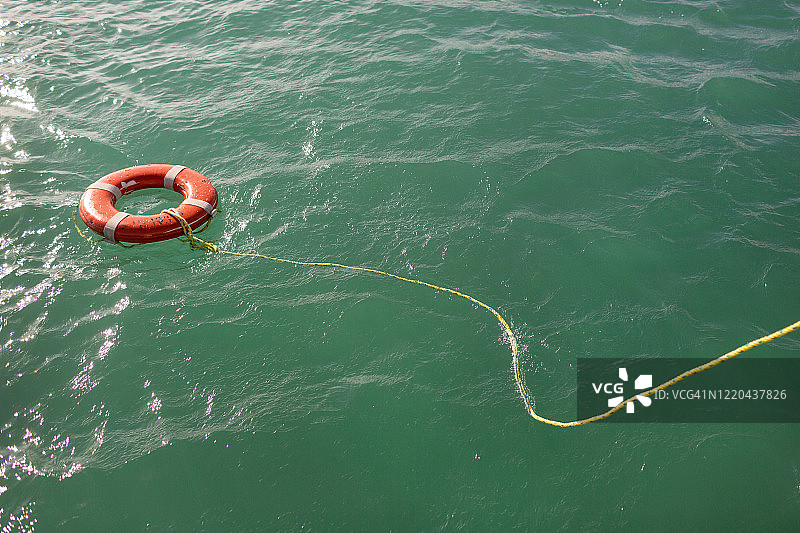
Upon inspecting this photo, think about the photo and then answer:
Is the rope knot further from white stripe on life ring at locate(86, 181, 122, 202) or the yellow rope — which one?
white stripe on life ring at locate(86, 181, 122, 202)

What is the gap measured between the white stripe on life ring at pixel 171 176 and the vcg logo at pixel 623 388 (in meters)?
4.34

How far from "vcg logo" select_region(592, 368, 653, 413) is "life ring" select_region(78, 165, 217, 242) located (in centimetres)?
376

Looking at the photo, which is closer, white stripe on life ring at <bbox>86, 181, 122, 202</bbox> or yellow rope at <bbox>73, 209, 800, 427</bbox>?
yellow rope at <bbox>73, 209, 800, 427</bbox>

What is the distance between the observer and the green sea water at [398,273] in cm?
327

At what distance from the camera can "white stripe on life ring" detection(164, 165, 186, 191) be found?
17.1ft

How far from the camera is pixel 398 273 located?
453 cm

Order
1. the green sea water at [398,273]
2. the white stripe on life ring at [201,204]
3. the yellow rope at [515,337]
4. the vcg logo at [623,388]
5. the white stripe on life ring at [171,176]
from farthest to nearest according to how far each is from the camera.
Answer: the white stripe on life ring at [171,176] < the white stripe on life ring at [201,204] < the vcg logo at [623,388] < the yellow rope at [515,337] < the green sea water at [398,273]

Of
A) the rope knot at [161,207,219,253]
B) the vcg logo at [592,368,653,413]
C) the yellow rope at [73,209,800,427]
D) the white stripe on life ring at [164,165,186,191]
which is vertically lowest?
the vcg logo at [592,368,653,413]

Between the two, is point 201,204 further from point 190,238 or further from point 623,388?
point 623,388

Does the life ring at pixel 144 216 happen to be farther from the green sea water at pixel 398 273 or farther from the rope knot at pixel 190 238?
the green sea water at pixel 398 273

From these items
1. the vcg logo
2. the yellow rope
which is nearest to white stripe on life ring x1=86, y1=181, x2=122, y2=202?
the yellow rope

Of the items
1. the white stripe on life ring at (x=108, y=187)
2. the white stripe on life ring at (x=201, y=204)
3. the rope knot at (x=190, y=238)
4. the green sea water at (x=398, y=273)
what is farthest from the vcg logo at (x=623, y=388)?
the white stripe on life ring at (x=108, y=187)

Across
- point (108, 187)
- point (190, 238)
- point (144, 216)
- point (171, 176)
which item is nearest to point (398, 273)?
point (190, 238)

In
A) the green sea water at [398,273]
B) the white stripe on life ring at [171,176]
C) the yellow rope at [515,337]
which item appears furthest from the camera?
the white stripe on life ring at [171,176]
